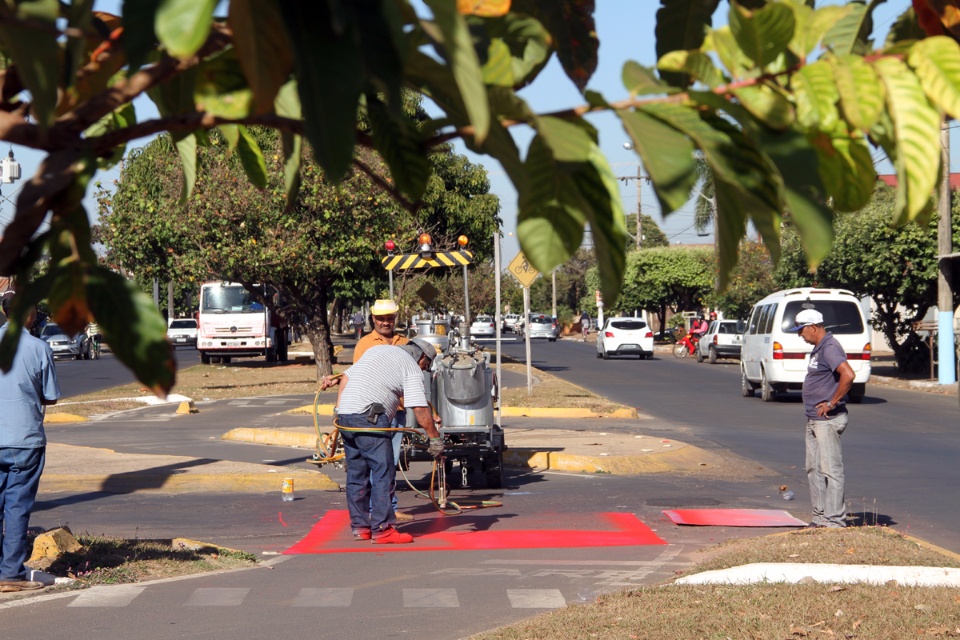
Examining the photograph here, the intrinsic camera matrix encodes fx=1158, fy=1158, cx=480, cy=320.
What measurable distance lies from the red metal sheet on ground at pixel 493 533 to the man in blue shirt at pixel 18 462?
204cm

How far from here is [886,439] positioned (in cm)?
1572

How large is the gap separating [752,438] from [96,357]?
37103mm

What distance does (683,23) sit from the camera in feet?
5.49

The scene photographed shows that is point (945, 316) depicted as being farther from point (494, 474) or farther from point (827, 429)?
point (827, 429)

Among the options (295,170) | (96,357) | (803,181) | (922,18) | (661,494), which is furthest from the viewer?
(96,357)

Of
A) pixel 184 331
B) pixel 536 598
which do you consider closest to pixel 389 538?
pixel 536 598

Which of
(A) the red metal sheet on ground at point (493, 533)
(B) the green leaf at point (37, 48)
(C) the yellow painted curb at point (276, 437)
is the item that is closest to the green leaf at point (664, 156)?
(B) the green leaf at point (37, 48)

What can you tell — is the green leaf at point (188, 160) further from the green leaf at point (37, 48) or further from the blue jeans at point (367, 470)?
the blue jeans at point (367, 470)

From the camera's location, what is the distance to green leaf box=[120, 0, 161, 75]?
1132 mm

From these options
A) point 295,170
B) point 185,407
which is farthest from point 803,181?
point 185,407

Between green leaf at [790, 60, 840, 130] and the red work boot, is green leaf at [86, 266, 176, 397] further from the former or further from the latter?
the red work boot

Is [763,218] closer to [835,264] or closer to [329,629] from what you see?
[329,629]

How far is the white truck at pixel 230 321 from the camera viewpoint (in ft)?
117

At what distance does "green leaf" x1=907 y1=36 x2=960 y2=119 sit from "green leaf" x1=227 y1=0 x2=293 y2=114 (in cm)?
74
